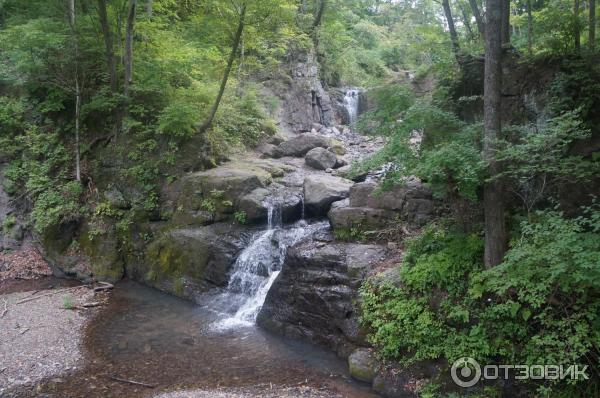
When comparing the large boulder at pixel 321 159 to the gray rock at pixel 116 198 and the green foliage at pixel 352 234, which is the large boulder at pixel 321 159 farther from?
the gray rock at pixel 116 198

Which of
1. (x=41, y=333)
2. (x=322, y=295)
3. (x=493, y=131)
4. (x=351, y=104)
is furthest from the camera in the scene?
(x=351, y=104)

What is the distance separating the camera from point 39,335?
877 cm

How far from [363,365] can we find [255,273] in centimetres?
439

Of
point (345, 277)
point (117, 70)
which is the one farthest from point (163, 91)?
point (345, 277)

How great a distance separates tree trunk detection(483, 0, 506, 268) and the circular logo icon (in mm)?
1530

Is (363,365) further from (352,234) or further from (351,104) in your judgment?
(351,104)

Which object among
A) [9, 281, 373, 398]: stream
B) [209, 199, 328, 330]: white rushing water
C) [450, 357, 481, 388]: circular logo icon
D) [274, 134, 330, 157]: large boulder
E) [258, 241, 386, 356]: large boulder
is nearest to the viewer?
[450, 357, 481, 388]: circular logo icon

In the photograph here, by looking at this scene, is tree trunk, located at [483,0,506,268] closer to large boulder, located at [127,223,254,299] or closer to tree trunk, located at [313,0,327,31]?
large boulder, located at [127,223,254,299]

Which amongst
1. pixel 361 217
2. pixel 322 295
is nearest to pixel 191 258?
pixel 322 295

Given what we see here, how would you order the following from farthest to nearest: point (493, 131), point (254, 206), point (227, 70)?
1. point (227, 70)
2. point (254, 206)
3. point (493, 131)

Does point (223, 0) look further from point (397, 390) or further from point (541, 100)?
point (397, 390)

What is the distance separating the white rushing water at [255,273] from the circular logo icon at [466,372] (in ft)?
15.5

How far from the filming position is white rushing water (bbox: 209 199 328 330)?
33.3 ft

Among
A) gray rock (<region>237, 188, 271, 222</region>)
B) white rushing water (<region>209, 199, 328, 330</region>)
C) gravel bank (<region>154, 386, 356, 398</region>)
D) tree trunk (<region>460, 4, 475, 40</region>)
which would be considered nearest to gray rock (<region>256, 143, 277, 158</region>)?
gray rock (<region>237, 188, 271, 222</region>)
